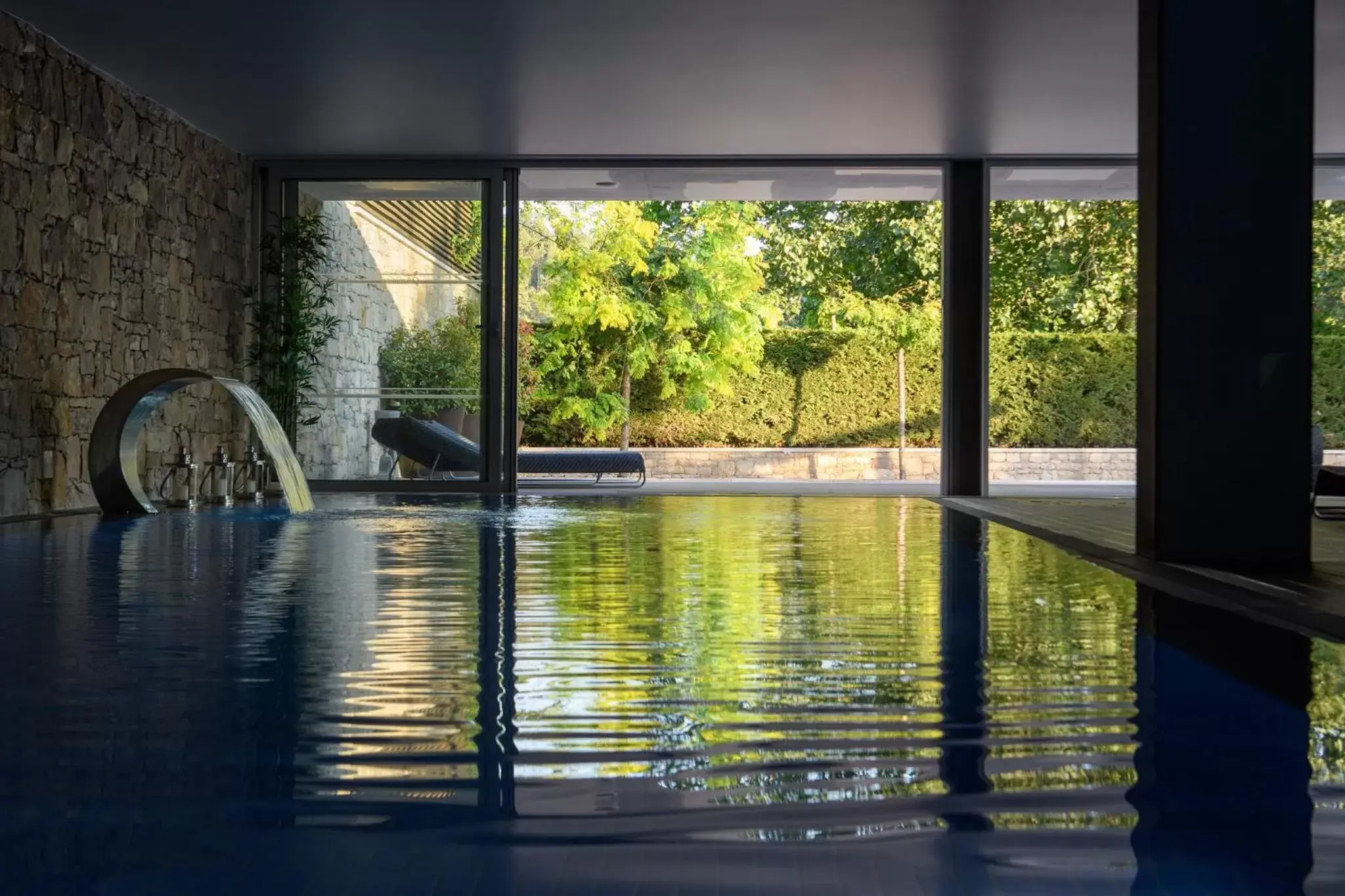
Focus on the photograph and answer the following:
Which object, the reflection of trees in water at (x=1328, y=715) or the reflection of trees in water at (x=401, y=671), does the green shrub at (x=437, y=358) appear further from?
the reflection of trees in water at (x=1328, y=715)

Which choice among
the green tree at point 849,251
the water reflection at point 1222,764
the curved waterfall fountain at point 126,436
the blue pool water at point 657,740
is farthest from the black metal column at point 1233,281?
the green tree at point 849,251

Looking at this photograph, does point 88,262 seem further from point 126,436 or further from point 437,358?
point 437,358

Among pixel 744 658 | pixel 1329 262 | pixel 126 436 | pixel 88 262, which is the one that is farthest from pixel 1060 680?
pixel 1329 262

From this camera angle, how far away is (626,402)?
1723 cm

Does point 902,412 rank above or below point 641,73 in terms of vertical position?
below

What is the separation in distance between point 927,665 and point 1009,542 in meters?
3.47

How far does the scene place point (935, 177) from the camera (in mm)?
11016

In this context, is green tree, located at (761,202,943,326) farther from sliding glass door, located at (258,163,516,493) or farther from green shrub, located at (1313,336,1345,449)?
sliding glass door, located at (258,163,516,493)

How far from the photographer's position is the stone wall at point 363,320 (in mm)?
10523

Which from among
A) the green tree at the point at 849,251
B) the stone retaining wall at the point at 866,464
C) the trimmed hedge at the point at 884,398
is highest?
the green tree at the point at 849,251

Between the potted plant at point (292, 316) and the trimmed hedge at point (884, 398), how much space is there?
716 centimetres

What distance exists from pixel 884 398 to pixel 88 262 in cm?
1139

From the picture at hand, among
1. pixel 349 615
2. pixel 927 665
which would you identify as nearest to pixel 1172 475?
pixel 927 665

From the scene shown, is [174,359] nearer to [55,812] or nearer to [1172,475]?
[1172,475]
